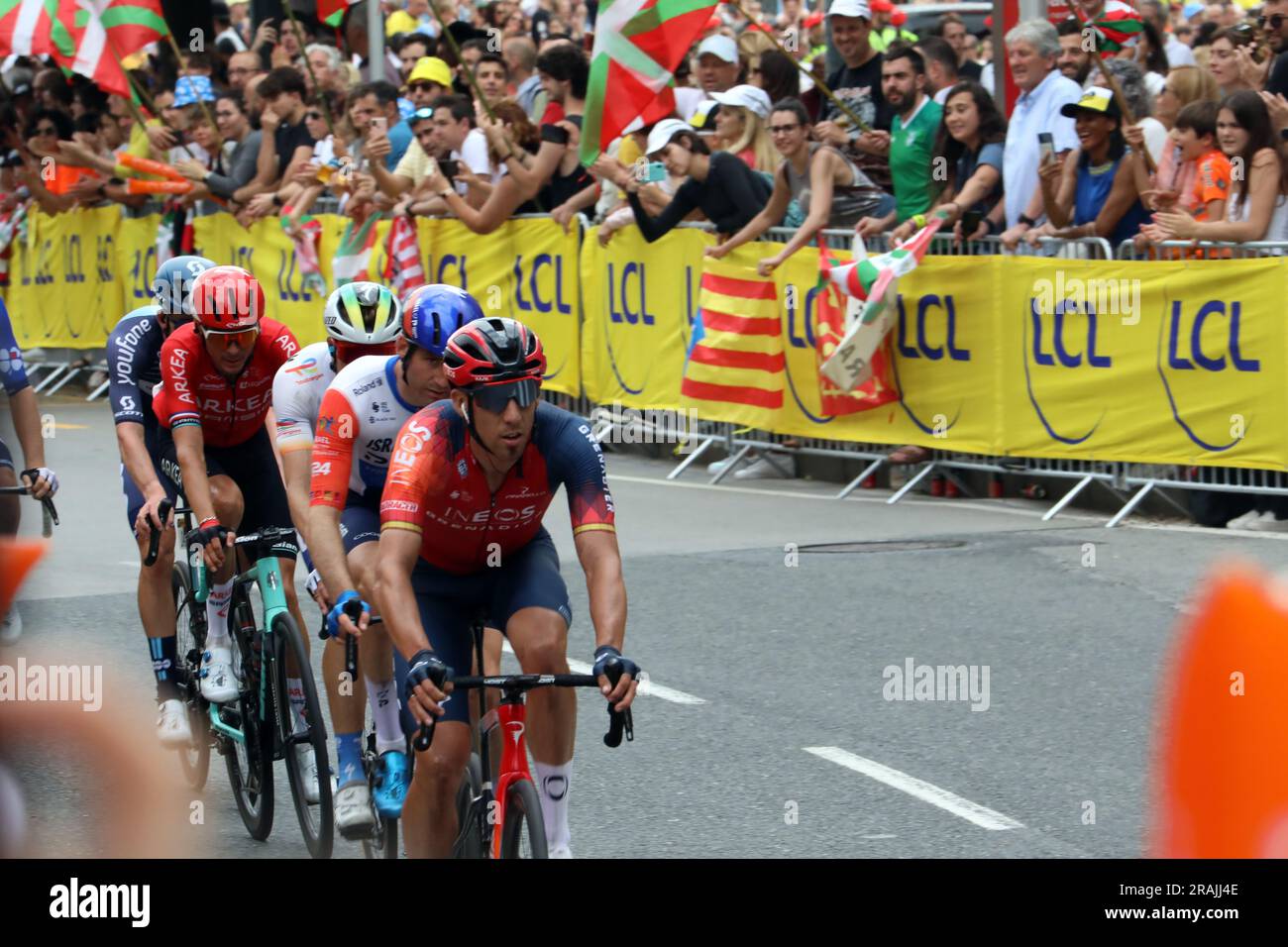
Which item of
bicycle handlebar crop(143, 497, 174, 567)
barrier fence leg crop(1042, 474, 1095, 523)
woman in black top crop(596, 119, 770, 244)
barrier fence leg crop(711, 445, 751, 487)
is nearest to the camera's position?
bicycle handlebar crop(143, 497, 174, 567)

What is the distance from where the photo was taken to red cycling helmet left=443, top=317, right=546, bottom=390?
5.19 metres

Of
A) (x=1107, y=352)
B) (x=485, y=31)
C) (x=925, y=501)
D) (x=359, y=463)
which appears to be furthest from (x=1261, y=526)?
(x=485, y=31)

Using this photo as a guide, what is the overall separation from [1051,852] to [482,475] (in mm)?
2216

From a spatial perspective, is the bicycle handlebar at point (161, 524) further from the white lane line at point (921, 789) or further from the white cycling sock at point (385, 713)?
the white lane line at point (921, 789)

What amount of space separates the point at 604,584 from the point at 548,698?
35 cm

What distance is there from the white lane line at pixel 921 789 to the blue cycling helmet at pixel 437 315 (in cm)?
238

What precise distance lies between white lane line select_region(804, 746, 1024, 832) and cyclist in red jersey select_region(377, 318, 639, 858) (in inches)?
75.1

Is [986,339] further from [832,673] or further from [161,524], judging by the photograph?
[161,524]

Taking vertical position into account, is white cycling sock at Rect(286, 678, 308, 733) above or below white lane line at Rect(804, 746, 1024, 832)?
above

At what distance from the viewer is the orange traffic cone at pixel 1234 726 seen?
2.29 meters

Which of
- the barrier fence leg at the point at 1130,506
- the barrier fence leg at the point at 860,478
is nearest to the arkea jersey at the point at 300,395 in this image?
the barrier fence leg at the point at 1130,506

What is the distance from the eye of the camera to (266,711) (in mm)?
6949

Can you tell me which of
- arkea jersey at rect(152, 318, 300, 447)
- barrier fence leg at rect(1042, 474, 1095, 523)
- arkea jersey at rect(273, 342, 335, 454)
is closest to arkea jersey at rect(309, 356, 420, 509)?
arkea jersey at rect(273, 342, 335, 454)

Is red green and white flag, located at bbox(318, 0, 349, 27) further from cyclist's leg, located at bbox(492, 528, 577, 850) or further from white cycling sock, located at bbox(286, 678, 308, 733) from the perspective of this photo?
cyclist's leg, located at bbox(492, 528, 577, 850)
